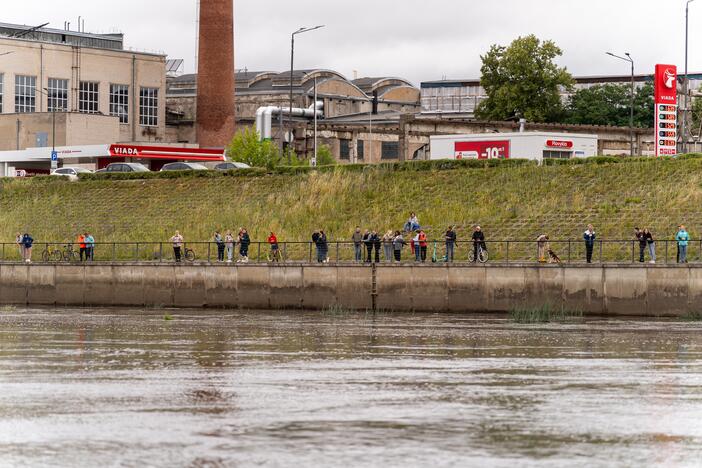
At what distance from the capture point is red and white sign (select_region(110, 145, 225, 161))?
300 feet

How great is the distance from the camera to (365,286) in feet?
170

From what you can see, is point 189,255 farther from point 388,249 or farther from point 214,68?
point 214,68

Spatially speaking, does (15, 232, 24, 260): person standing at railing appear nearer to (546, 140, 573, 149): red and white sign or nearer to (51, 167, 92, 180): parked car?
(51, 167, 92, 180): parked car

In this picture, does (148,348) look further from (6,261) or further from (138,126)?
(138,126)

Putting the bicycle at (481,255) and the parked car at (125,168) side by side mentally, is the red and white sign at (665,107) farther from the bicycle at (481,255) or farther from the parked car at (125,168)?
the parked car at (125,168)

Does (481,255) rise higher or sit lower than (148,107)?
lower

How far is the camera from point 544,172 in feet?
213

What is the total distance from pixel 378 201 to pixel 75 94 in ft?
184

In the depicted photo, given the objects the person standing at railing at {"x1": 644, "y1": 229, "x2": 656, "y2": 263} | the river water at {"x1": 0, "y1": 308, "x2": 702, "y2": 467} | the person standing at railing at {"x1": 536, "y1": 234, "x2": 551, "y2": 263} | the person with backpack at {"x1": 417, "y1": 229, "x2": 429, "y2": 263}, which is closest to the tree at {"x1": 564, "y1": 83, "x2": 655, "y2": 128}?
the person with backpack at {"x1": 417, "y1": 229, "x2": 429, "y2": 263}

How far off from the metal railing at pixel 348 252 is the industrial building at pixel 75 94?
41.4 m

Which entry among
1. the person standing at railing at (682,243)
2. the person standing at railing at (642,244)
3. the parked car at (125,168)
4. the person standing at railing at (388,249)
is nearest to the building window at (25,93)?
the parked car at (125,168)

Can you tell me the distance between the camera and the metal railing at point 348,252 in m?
51.2

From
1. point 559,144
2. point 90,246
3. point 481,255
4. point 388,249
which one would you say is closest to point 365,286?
point 388,249

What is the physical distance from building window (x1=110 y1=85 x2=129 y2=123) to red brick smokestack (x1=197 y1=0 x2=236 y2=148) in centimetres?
1753
